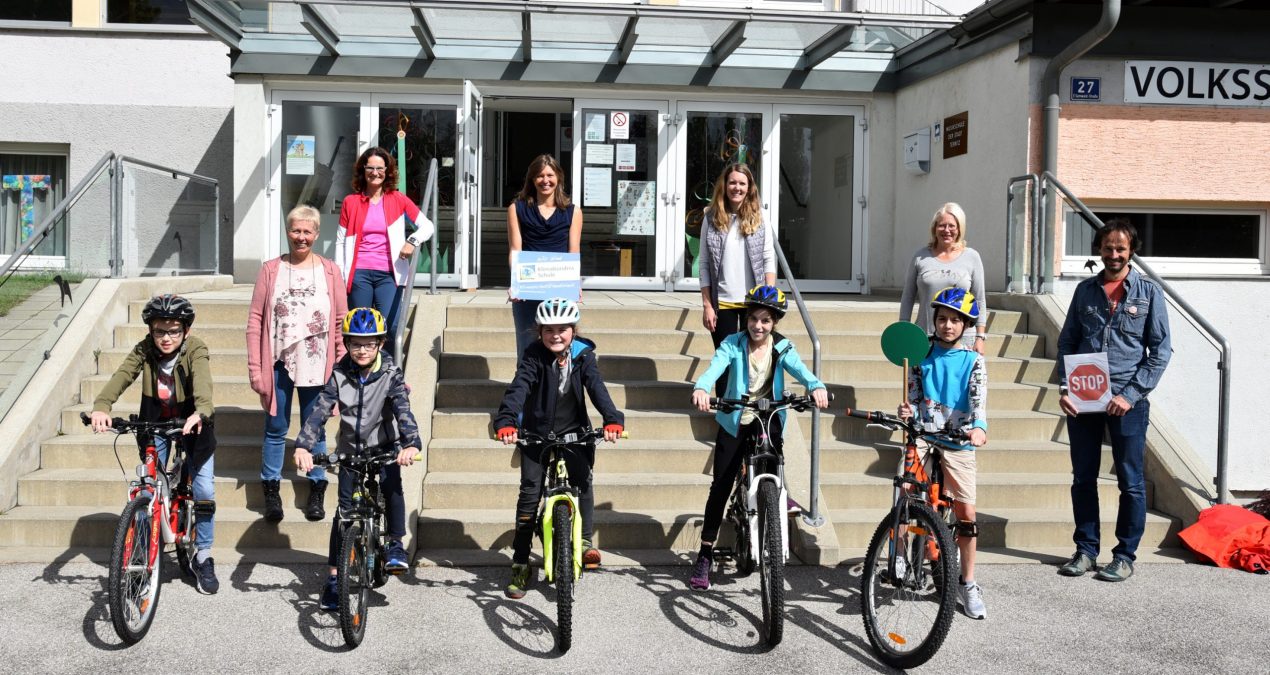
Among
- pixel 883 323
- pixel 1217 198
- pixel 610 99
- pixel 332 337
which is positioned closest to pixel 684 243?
pixel 610 99

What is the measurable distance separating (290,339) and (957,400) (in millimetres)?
3591

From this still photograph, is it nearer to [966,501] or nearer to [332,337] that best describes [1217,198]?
[966,501]

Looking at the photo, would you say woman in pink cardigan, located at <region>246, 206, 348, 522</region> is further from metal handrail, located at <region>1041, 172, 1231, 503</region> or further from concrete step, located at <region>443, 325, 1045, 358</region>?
metal handrail, located at <region>1041, 172, 1231, 503</region>

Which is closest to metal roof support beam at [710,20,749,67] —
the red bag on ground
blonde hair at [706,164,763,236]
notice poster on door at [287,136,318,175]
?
blonde hair at [706,164,763,236]

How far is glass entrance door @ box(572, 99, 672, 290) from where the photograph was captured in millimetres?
12531

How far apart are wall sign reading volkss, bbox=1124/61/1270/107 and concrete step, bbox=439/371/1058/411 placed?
348 cm

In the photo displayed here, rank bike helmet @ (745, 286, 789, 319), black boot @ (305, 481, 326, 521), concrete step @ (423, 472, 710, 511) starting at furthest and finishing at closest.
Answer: concrete step @ (423, 472, 710, 511), black boot @ (305, 481, 326, 521), bike helmet @ (745, 286, 789, 319)

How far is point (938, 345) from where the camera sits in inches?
212

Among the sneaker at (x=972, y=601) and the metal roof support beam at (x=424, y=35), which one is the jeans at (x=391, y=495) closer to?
the sneaker at (x=972, y=601)

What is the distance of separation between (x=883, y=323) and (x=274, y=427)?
498 centimetres

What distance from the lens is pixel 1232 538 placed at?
6.35 meters

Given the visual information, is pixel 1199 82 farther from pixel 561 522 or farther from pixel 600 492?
pixel 561 522

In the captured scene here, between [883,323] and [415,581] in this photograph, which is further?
[883,323]

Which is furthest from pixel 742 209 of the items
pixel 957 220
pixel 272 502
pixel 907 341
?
pixel 272 502
